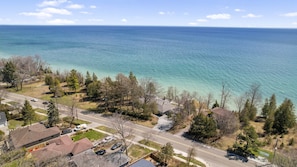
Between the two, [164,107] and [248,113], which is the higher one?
[248,113]

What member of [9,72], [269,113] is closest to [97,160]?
[269,113]

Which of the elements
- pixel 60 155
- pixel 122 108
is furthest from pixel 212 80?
pixel 60 155

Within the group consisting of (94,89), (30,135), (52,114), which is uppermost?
(94,89)

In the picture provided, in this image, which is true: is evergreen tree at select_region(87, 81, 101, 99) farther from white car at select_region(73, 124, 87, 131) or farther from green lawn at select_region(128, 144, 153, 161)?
green lawn at select_region(128, 144, 153, 161)

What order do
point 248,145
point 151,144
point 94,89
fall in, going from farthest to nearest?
point 94,89
point 151,144
point 248,145

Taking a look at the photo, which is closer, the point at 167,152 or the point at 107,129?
the point at 167,152

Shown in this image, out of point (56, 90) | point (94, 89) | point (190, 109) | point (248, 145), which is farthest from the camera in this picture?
point (56, 90)

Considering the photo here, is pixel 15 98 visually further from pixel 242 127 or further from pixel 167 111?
pixel 242 127

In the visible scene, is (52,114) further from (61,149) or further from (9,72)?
(9,72)
